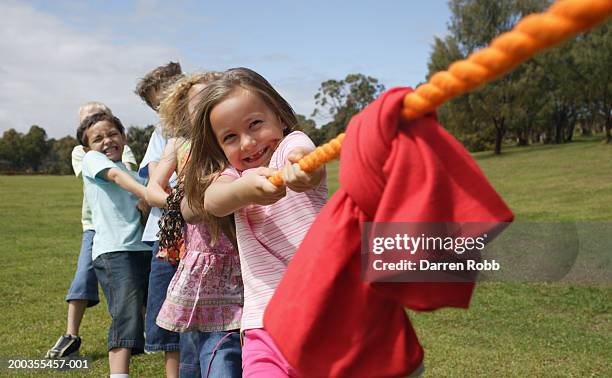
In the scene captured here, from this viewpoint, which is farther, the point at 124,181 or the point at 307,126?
the point at 124,181

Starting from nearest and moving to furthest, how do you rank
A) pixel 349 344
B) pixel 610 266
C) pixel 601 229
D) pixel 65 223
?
pixel 349 344 < pixel 610 266 < pixel 601 229 < pixel 65 223

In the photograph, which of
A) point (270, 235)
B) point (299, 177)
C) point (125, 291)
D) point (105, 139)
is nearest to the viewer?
point (299, 177)

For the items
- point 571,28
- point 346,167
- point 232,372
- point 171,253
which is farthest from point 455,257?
point 171,253

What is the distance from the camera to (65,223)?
61.7 feet

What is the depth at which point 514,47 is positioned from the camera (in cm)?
117

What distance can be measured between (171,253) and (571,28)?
10.3 ft

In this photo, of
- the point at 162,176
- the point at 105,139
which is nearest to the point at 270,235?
the point at 162,176

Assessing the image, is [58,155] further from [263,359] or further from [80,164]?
[263,359]

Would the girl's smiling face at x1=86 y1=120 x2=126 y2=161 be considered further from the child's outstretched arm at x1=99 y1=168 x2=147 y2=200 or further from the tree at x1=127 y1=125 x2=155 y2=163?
the tree at x1=127 y1=125 x2=155 y2=163

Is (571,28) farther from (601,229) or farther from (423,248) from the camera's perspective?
(601,229)

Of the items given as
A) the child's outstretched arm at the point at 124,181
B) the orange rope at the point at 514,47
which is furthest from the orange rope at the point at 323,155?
the child's outstretched arm at the point at 124,181

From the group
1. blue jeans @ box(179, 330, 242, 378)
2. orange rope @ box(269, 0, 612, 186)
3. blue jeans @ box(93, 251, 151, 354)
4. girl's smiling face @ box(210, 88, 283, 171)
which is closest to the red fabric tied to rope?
orange rope @ box(269, 0, 612, 186)

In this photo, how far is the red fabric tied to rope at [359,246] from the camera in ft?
4.70

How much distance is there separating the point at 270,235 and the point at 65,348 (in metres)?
3.90
